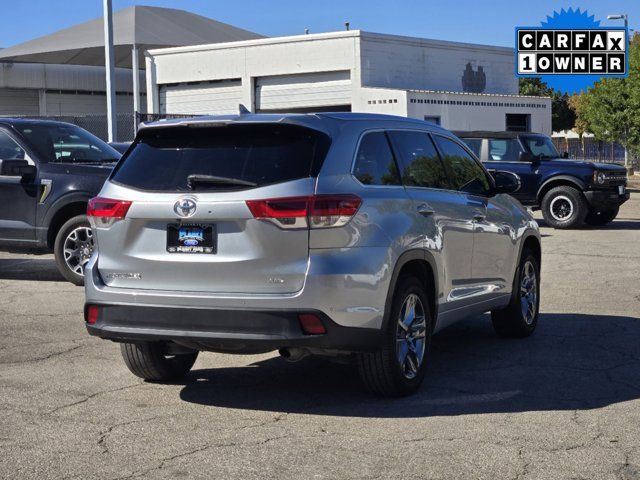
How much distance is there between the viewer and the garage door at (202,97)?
5050 centimetres

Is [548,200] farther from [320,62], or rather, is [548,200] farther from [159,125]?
[320,62]

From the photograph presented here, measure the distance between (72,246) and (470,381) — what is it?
21.3ft

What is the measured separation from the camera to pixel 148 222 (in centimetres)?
641

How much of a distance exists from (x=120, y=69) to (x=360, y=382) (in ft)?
197

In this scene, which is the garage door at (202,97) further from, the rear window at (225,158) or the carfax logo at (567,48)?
the rear window at (225,158)

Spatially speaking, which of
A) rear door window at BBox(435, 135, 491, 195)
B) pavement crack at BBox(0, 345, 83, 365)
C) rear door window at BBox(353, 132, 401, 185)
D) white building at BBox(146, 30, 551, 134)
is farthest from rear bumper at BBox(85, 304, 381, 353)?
white building at BBox(146, 30, 551, 134)

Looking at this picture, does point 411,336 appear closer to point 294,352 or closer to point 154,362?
point 294,352

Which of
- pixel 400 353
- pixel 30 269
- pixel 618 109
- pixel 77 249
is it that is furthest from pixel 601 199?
pixel 618 109

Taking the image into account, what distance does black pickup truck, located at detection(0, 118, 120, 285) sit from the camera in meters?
12.3

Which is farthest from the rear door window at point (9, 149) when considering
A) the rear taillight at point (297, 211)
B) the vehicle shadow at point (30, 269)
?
the rear taillight at point (297, 211)

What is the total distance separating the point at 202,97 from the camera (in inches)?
2031

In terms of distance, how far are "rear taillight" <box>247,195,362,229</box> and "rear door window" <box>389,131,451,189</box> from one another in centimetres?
114

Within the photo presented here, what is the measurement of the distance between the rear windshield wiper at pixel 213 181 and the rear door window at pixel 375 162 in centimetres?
72

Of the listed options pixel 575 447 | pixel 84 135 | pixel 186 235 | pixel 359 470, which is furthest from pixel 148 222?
pixel 84 135
